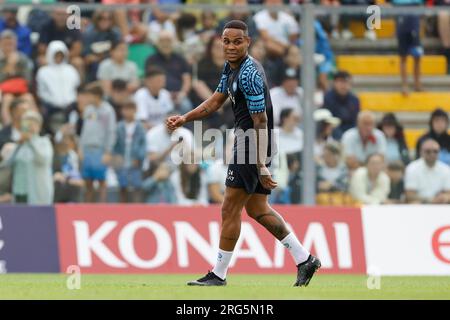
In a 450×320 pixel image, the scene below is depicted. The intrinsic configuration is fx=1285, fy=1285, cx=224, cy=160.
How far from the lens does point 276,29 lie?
18891mm

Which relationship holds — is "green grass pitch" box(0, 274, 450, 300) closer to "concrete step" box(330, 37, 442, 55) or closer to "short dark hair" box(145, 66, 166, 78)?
"short dark hair" box(145, 66, 166, 78)

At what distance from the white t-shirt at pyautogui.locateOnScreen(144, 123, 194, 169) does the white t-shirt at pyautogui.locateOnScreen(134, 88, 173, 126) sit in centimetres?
22

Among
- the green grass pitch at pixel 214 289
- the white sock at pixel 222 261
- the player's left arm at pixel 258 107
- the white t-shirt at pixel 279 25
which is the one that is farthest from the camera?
the white t-shirt at pixel 279 25

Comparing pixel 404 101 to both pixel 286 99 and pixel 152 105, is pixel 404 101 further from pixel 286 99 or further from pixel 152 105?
pixel 152 105

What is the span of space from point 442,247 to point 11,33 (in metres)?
6.80

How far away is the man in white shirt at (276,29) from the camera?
61.7ft

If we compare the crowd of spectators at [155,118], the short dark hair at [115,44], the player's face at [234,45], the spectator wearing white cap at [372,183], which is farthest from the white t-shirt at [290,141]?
the player's face at [234,45]

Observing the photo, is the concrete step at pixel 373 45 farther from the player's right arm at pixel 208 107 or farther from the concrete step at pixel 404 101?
the player's right arm at pixel 208 107

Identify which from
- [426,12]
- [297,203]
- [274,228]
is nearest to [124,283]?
[274,228]

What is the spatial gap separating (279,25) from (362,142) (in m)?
2.12

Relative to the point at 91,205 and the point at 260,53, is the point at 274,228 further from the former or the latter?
the point at 260,53

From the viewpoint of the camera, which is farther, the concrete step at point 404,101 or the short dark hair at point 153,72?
the concrete step at point 404,101

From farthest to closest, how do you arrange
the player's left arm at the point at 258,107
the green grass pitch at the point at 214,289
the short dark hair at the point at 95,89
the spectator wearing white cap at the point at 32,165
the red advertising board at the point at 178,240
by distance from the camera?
the short dark hair at the point at 95,89, the spectator wearing white cap at the point at 32,165, the red advertising board at the point at 178,240, the player's left arm at the point at 258,107, the green grass pitch at the point at 214,289

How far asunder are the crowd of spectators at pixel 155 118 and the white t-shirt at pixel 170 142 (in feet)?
0.05
